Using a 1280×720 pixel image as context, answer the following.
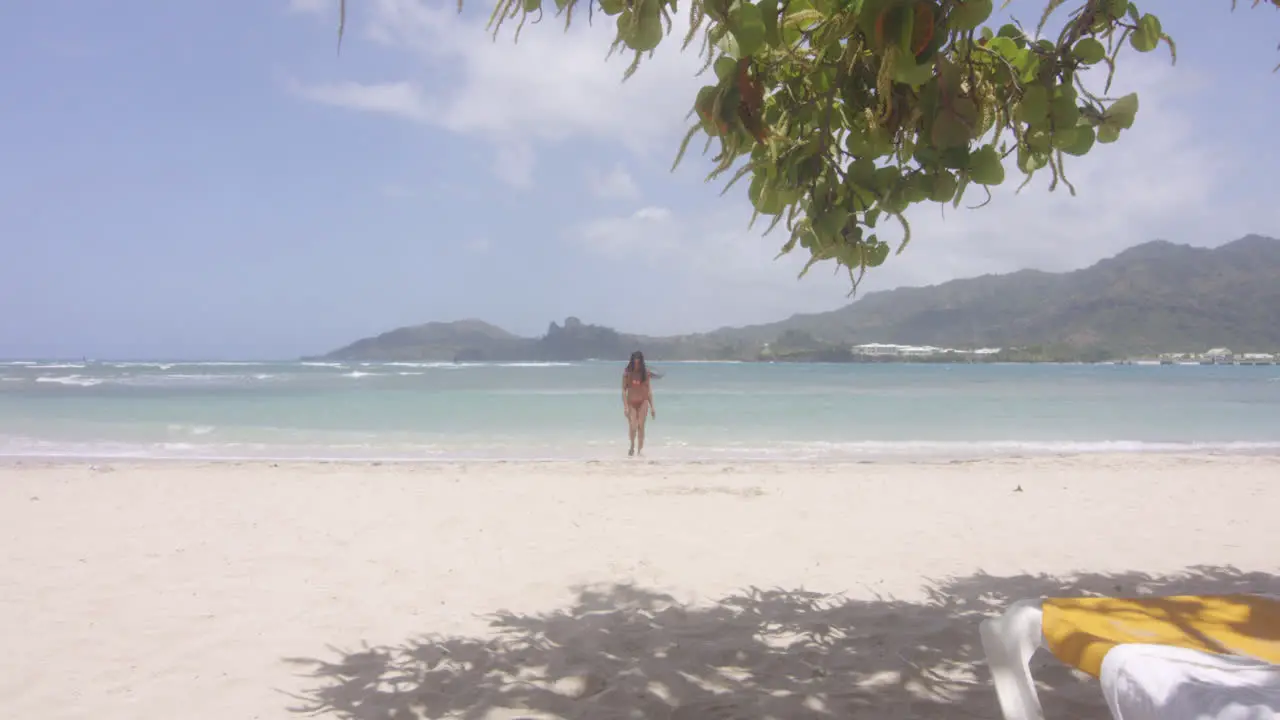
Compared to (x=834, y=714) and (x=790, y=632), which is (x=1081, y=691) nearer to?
(x=834, y=714)

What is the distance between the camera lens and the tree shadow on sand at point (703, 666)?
120 inches

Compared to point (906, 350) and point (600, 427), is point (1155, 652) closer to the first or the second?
point (600, 427)

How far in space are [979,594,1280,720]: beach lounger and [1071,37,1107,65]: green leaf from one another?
1.31 m

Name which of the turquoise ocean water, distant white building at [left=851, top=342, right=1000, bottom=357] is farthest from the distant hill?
the turquoise ocean water

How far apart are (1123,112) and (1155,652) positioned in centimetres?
118

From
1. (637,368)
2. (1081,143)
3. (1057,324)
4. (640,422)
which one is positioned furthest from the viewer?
(1057,324)

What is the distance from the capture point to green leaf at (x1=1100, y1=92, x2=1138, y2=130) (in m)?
1.76

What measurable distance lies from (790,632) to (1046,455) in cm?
1039

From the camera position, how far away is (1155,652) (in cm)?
171

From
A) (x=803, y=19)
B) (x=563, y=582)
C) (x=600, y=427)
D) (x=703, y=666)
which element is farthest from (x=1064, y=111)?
(x=600, y=427)

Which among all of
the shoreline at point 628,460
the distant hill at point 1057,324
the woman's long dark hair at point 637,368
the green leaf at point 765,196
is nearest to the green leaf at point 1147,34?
the green leaf at point 765,196

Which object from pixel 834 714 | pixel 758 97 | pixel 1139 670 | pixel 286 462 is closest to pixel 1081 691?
pixel 834 714

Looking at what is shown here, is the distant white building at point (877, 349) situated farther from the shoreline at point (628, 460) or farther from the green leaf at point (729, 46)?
the green leaf at point (729, 46)

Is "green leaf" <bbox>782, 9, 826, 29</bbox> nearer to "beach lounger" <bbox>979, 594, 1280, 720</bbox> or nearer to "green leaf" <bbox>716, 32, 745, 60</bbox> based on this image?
"green leaf" <bbox>716, 32, 745, 60</bbox>
